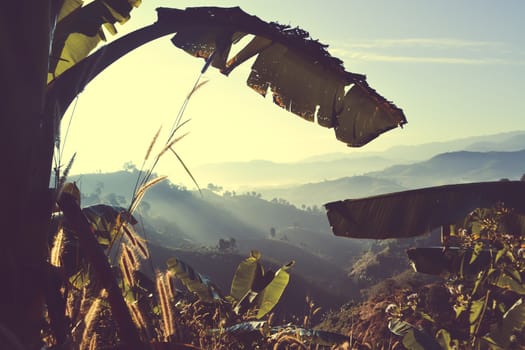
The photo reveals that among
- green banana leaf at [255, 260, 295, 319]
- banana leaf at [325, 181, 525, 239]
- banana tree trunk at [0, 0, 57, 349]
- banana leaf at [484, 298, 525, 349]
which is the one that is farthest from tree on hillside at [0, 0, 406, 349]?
green banana leaf at [255, 260, 295, 319]

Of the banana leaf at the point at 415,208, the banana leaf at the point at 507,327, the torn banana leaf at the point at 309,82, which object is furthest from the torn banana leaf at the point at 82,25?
the banana leaf at the point at 507,327

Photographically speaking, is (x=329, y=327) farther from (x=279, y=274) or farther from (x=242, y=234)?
(x=242, y=234)

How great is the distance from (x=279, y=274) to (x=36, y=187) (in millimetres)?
4323

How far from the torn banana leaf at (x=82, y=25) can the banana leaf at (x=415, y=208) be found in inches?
90.6

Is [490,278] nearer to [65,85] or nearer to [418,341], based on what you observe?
[418,341]

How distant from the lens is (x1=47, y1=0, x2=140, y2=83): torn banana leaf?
166 inches

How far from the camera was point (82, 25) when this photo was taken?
430 cm

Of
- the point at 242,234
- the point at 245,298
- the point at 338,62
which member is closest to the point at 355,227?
the point at 338,62

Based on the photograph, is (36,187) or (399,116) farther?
(399,116)

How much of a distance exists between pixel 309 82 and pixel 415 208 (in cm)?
139

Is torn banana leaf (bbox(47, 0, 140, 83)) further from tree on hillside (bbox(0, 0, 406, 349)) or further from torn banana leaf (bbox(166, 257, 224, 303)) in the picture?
torn banana leaf (bbox(166, 257, 224, 303))

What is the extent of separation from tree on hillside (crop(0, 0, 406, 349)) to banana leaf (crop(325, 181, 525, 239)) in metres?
0.71

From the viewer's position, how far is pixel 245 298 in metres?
6.73

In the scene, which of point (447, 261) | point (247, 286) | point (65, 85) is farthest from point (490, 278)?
point (65, 85)
